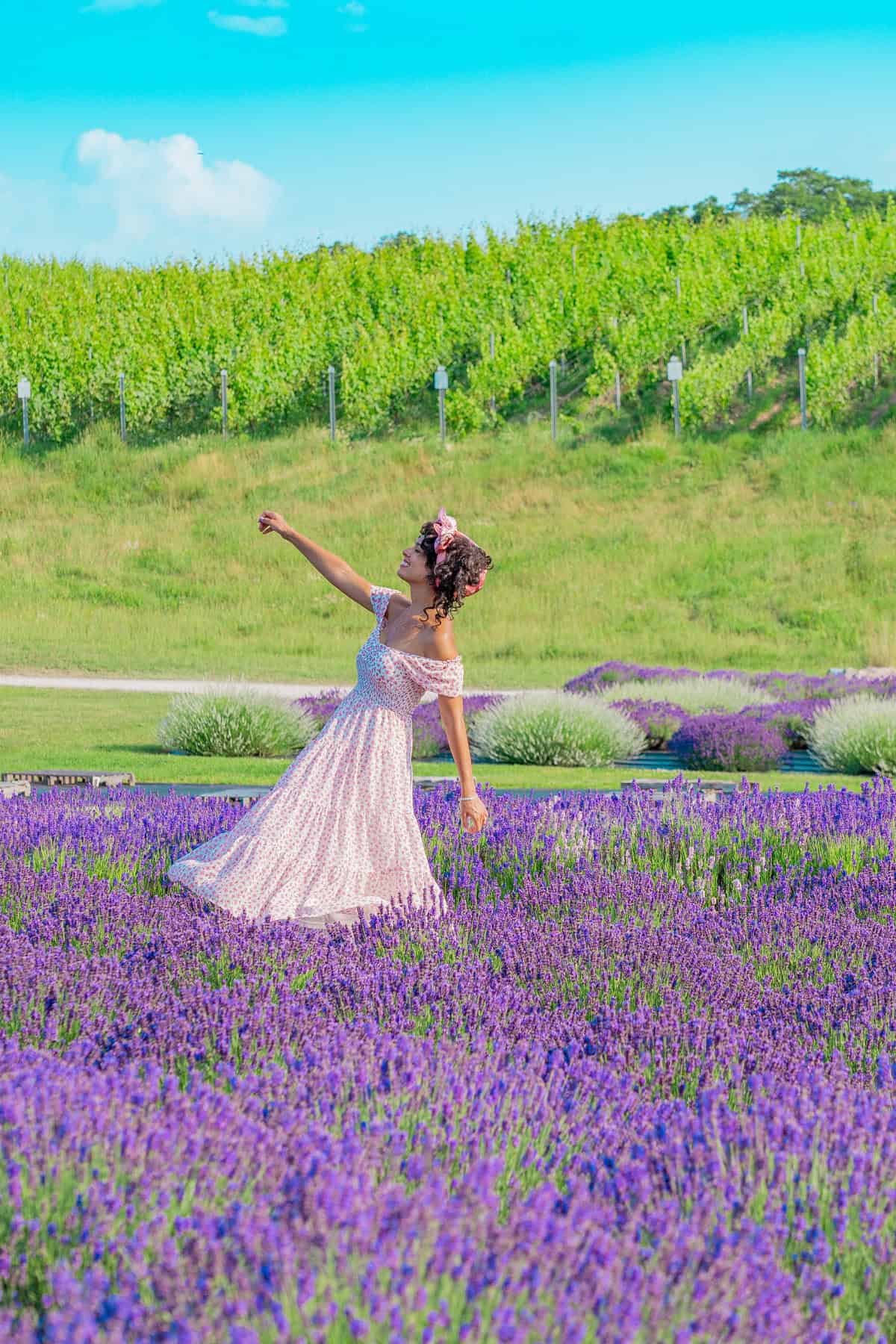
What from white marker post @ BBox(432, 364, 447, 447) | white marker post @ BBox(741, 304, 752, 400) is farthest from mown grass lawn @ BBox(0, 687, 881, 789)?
white marker post @ BBox(741, 304, 752, 400)

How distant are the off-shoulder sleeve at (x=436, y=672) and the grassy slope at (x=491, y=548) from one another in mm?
14388

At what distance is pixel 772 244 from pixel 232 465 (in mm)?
21229

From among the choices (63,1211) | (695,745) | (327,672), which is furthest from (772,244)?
(63,1211)

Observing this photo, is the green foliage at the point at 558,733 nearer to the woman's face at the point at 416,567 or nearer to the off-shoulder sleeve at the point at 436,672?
the off-shoulder sleeve at the point at 436,672

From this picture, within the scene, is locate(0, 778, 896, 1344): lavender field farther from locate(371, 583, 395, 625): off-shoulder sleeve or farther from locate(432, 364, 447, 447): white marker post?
locate(432, 364, 447, 447): white marker post

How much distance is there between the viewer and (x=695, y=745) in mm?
12867

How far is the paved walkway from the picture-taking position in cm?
1800

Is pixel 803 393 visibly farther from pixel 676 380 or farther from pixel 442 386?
pixel 442 386

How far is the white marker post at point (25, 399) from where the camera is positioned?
42062 millimetres

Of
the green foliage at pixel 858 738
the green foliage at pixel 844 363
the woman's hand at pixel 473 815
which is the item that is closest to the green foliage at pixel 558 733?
the green foliage at pixel 858 738

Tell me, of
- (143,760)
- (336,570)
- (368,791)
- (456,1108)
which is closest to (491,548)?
(143,760)

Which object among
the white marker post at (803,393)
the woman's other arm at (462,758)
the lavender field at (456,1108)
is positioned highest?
the white marker post at (803,393)

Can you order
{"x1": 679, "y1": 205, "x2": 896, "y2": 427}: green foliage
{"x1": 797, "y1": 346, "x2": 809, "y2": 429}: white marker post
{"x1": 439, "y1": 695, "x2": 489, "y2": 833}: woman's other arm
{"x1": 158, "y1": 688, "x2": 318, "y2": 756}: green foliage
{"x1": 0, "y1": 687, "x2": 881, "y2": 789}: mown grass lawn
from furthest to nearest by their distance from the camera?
{"x1": 679, "y1": 205, "x2": 896, "y2": 427}: green foliage → {"x1": 797, "y1": 346, "x2": 809, "y2": 429}: white marker post → {"x1": 158, "y1": 688, "x2": 318, "y2": 756}: green foliage → {"x1": 0, "y1": 687, "x2": 881, "y2": 789}: mown grass lawn → {"x1": 439, "y1": 695, "x2": 489, "y2": 833}: woman's other arm

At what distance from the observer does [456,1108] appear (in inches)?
113
